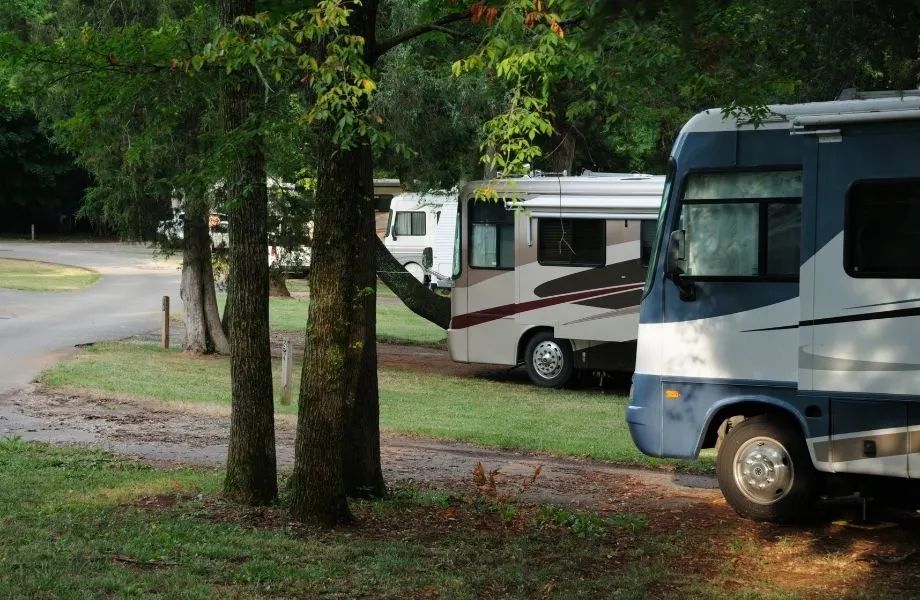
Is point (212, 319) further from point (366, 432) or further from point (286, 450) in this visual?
point (366, 432)

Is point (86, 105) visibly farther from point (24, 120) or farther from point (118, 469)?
point (24, 120)

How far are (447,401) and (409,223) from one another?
2173cm

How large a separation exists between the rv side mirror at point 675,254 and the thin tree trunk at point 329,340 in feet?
10.0

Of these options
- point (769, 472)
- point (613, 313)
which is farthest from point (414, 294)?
point (769, 472)

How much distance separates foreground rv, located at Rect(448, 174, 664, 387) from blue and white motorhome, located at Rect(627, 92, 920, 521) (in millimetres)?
8805

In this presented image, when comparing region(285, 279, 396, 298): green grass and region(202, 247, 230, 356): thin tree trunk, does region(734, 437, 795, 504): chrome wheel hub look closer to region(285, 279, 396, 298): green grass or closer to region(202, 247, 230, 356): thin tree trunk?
region(202, 247, 230, 356): thin tree trunk

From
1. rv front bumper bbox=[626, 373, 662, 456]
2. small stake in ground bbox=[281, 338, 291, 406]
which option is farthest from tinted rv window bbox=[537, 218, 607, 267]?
rv front bumper bbox=[626, 373, 662, 456]

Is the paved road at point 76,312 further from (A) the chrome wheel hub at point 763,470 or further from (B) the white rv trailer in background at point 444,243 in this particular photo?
(A) the chrome wheel hub at point 763,470

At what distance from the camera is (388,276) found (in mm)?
23062

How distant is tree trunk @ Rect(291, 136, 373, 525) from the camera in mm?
8922

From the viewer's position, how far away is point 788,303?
10.2 m

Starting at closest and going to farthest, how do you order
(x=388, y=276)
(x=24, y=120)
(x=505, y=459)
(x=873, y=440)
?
(x=873, y=440) < (x=505, y=459) < (x=388, y=276) < (x=24, y=120)

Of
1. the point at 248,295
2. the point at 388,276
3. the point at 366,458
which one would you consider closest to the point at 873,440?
the point at 366,458

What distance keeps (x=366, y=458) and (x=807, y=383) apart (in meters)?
3.85
